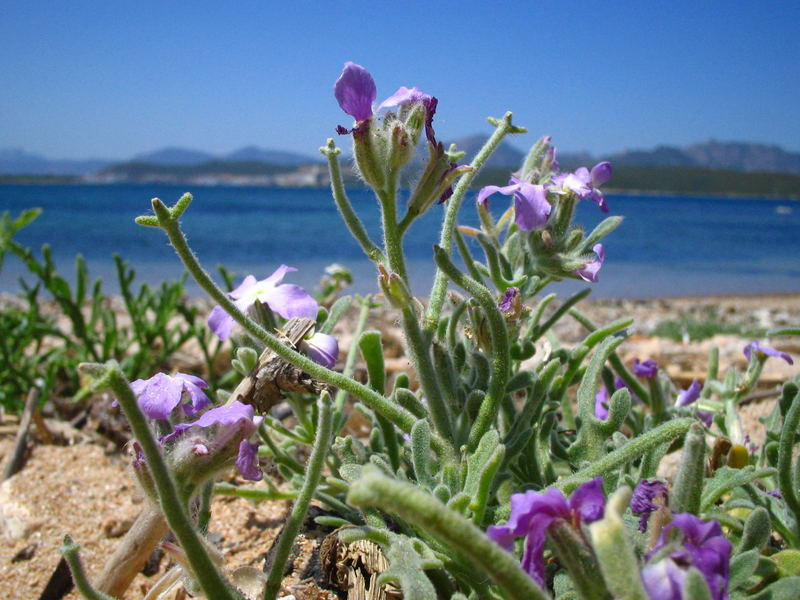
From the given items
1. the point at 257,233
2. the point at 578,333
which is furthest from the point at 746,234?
the point at 578,333

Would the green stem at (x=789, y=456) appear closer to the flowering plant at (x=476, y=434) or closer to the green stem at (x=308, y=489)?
the flowering plant at (x=476, y=434)

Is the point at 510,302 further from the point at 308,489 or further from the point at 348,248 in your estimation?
the point at 348,248

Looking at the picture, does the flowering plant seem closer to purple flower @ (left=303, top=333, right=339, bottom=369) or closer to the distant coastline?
purple flower @ (left=303, top=333, right=339, bottom=369)

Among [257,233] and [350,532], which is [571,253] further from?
[257,233]

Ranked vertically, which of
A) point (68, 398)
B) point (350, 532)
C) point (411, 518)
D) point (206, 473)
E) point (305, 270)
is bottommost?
point (305, 270)

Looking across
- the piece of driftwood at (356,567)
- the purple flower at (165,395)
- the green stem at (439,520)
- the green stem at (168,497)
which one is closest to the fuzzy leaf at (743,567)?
the green stem at (439,520)

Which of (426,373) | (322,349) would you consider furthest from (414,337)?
(322,349)
